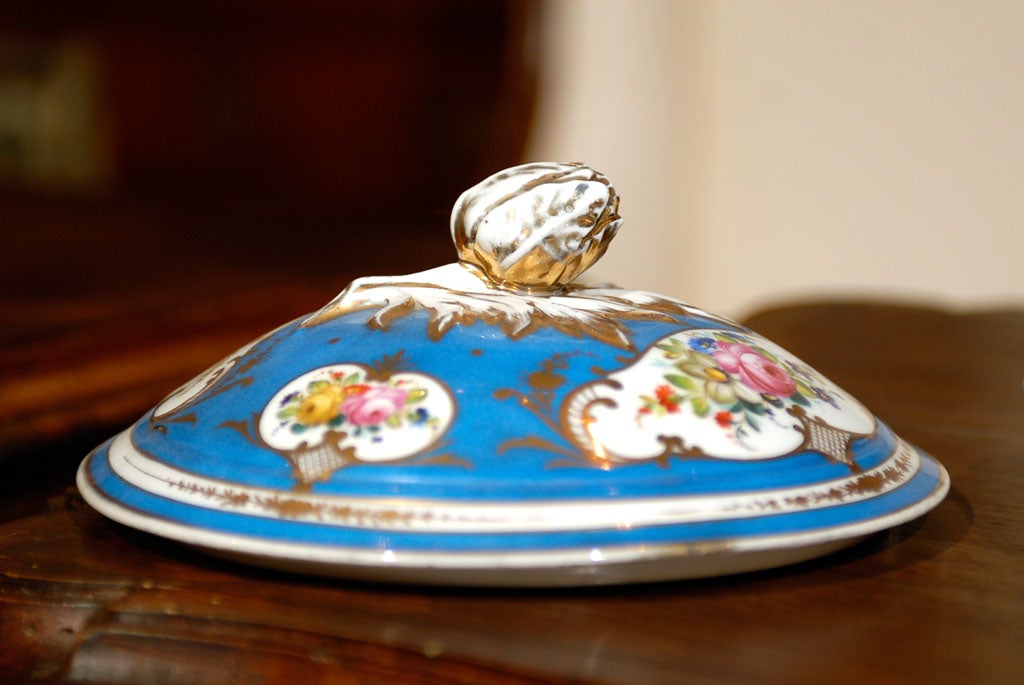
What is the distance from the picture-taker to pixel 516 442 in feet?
1.44

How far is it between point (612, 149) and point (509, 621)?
1546 mm

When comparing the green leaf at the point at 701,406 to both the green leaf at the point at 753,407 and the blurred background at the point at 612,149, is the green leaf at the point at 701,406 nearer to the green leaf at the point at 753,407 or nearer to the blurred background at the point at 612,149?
the green leaf at the point at 753,407

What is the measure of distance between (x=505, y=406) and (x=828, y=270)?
151 cm

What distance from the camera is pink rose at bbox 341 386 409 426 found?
46 centimetres

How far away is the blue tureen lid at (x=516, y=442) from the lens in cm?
42

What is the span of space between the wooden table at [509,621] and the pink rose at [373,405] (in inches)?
2.6

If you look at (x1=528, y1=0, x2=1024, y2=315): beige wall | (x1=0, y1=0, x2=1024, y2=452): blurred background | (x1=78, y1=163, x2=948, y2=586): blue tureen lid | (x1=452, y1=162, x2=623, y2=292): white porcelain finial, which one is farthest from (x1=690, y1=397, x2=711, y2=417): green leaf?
(x1=528, y1=0, x2=1024, y2=315): beige wall

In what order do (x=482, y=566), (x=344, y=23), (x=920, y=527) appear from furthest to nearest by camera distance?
(x=344, y=23), (x=920, y=527), (x=482, y=566)

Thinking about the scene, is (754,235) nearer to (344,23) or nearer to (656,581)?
(344,23)

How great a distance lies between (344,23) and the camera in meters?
2.51

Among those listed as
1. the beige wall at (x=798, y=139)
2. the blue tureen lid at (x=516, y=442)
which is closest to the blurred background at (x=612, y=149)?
the beige wall at (x=798, y=139)

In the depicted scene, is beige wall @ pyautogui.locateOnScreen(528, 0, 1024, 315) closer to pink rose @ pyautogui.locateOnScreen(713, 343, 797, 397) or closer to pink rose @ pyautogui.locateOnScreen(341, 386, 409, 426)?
pink rose @ pyautogui.locateOnScreen(713, 343, 797, 397)

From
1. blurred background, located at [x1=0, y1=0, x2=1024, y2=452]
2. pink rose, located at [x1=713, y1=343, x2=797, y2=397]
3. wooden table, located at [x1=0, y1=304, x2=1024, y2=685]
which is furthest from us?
blurred background, located at [x1=0, y1=0, x2=1024, y2=452]

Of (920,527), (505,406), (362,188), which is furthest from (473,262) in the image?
(362,188)
